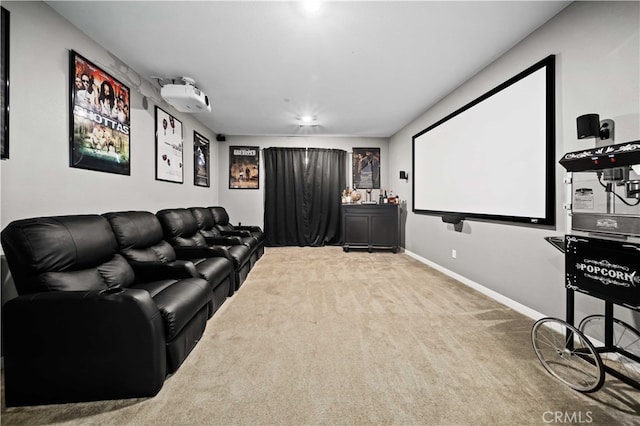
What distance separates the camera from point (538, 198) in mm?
2381

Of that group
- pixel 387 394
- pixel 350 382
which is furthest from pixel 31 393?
pixel 387 394

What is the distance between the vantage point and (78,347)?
4.58 ft

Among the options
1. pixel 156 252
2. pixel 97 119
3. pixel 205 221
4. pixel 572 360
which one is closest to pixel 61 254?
pixel 156 252

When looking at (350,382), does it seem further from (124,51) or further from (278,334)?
(124,51)

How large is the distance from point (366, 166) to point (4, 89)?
19.2 ft

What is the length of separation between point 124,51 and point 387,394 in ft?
12.8

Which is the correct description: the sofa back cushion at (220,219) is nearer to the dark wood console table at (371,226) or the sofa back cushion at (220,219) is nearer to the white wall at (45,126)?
the white wall at (45,126)

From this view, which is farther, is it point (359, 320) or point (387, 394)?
point (359, 320)

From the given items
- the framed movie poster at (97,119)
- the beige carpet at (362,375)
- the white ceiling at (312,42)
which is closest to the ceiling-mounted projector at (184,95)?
the white ceiling at (312,42)

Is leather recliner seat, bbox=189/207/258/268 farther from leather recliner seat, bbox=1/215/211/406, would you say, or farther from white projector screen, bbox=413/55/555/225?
white projector screen, bbox=413/55/555/225

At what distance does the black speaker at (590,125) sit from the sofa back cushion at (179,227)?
379cm

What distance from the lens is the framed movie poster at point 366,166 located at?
651 cm

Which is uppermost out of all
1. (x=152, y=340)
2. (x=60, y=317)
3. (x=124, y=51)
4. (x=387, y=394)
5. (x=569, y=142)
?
(x=124, y=51)

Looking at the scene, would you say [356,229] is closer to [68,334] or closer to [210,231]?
[210,231]
